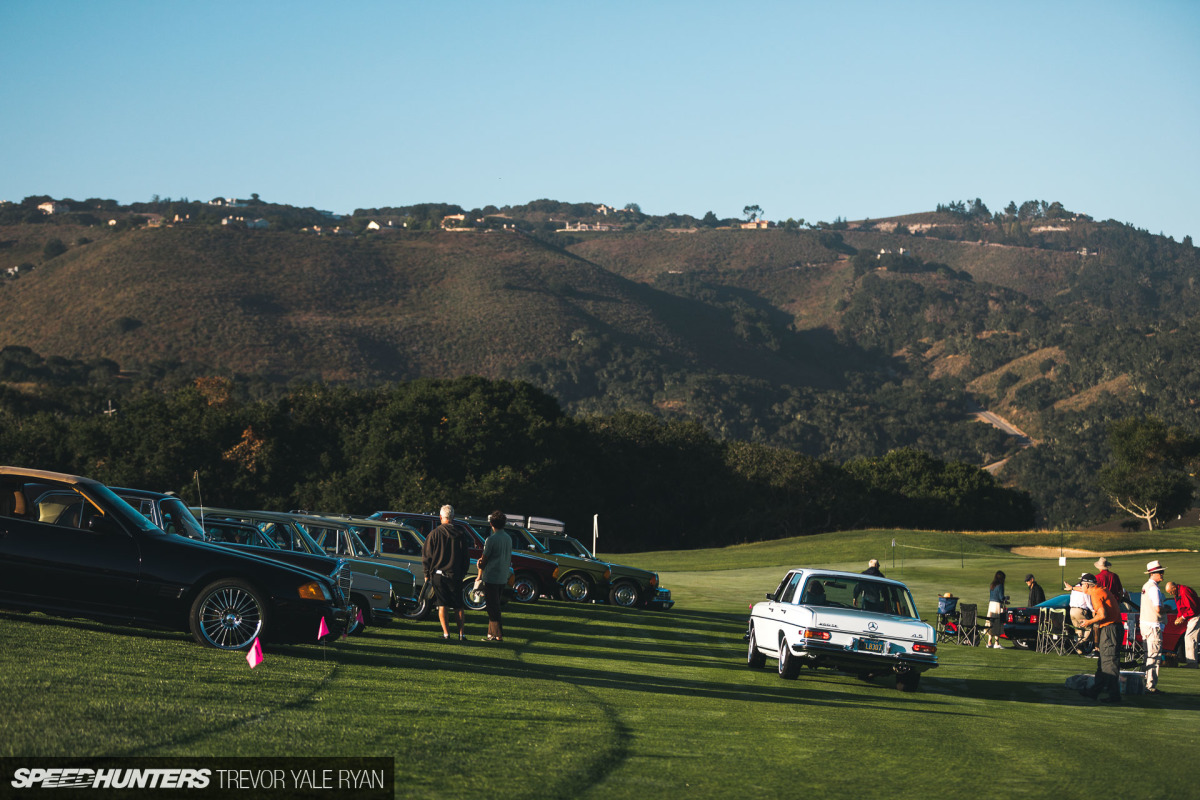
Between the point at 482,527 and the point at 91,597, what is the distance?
15.7 metres

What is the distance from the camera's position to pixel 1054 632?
73.0 feet

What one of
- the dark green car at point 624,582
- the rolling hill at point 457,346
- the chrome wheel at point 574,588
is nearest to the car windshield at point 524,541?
the dark green car at point 624,582

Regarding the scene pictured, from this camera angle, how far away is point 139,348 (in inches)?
5305

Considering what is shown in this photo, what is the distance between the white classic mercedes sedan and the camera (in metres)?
14.4

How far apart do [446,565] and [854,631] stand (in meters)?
5.34

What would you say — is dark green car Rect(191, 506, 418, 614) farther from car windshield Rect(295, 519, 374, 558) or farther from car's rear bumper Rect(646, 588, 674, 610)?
car's rear bumper Rect(646, 588, 674, 610)

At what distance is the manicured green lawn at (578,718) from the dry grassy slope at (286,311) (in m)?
128

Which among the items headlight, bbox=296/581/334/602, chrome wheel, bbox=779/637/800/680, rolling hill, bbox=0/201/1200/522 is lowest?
chrome wheel, bbox=779/637/800/680

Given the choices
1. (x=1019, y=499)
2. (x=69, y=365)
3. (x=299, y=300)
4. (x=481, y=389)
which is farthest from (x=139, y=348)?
(x=1019, y=499)

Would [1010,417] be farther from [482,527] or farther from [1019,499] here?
[482,527]

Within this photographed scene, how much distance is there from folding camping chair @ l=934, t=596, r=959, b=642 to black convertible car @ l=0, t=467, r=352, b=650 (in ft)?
50.5

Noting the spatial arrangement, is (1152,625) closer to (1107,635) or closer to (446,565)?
(1107,635)

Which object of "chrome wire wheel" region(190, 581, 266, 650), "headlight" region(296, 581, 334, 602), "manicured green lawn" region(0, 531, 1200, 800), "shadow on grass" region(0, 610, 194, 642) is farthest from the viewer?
"shadow on grass" region(0, 610, 194, 642)

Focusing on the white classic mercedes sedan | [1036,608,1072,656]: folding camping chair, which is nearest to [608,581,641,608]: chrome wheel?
[1036,608,1072,656]: folding camping chair
